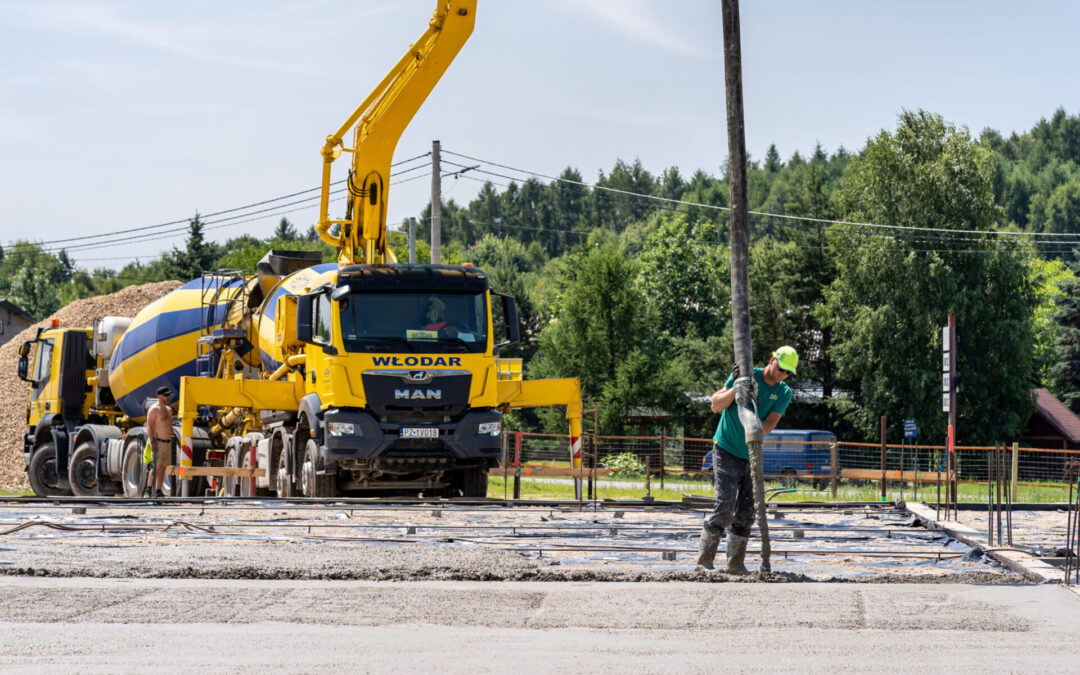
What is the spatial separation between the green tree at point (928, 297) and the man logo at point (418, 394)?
3673 cm

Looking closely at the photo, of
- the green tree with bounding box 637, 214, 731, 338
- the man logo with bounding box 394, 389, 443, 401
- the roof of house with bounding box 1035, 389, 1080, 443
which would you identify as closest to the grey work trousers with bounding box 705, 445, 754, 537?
the man logo with bounding box 394, 389, 443, 401

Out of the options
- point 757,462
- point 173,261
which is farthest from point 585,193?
point 757,462

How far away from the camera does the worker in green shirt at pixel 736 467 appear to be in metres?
10.7

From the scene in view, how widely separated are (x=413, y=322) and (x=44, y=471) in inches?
541

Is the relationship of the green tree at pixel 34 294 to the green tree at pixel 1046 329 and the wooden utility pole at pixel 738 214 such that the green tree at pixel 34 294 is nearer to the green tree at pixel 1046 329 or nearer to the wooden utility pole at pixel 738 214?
the green tree at pixel 1046 329

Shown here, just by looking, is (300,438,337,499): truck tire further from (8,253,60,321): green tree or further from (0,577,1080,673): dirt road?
(8,253,60,321): green tree

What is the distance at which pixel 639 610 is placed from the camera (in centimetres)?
857

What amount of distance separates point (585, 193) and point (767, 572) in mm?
173424

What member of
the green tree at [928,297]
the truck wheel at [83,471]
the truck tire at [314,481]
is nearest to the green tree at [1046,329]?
the green tree at [928,297]

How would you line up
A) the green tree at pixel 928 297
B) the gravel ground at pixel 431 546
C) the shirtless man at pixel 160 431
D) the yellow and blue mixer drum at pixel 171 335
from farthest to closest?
1. the green tree at pixel 928 297
2. the yellow and blue mixer drum at pixel 171 335
3. the shirtless man at pixel 160 431
4. the gravel ground at pixel 431 546

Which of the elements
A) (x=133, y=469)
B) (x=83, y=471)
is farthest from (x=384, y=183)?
(x=83, y=471)

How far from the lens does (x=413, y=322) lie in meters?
19.0

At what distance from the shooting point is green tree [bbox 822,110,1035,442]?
52750 mm

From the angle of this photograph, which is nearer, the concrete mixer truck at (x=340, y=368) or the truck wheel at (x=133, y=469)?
the concrete mixer truck at (x=340, y=368)
